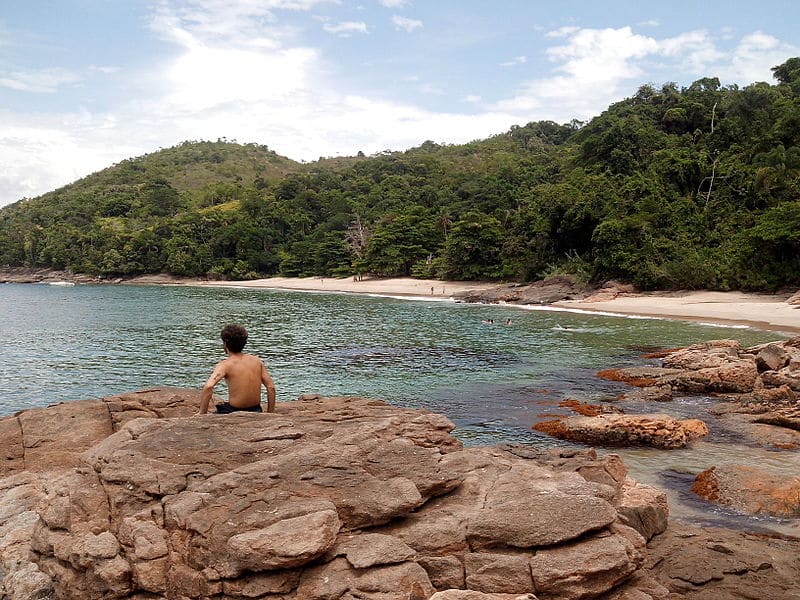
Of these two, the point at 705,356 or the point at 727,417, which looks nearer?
the point at 727,417

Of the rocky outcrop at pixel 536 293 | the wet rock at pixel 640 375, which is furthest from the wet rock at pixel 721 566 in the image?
the rocky outcrop at pixel 536 293

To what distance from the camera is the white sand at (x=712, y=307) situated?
36188mm

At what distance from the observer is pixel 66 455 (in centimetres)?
962

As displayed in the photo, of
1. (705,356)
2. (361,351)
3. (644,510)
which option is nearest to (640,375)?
(705,356)

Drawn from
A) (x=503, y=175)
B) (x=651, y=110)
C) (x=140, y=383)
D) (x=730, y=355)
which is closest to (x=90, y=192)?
(x=503, y=175)

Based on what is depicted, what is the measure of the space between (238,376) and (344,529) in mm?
2653

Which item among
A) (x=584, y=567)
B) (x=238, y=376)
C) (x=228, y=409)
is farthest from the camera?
(x=228, y=409)

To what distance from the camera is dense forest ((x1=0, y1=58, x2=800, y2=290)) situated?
5316 centimetres

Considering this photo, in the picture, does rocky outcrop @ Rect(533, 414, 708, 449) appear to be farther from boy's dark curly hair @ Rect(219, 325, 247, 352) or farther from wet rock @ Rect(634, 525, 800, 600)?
boy's dark curly hair @ Rect(219, 325, 247, 352)

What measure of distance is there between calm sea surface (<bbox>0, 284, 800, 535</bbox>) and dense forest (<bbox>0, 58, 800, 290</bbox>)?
13316 mm

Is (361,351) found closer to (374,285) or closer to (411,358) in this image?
(411,358)

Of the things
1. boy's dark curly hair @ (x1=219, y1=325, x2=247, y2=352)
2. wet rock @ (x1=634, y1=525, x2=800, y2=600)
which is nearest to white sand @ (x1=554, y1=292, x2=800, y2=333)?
wet rock @ (x1=634, y1=525, x2=800, y2=600)

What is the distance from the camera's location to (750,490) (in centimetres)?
947

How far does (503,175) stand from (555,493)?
85.5 m
